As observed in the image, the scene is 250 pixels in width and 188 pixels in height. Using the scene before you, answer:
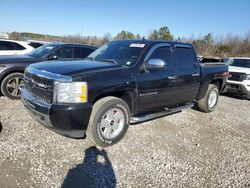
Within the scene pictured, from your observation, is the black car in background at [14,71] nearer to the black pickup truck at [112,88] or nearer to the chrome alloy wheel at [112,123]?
the black pickup truck at [112,88]

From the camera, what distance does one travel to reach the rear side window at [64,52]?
7170 millimetres

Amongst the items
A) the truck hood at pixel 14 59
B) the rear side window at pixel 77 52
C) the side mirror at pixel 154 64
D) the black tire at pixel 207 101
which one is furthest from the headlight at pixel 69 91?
the rear side window at pixel 77 52

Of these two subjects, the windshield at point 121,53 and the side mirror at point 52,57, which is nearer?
the windshield at point 121,53

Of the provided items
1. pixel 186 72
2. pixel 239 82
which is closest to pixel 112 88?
pixel 186 72

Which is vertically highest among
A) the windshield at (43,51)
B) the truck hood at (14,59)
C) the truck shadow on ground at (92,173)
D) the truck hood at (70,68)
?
the windshield at (43,51)

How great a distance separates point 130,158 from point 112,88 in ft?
3.92

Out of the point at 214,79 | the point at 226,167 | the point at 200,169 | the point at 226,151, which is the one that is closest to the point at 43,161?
the point at 200,169

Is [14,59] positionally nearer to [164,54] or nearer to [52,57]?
[52,57]

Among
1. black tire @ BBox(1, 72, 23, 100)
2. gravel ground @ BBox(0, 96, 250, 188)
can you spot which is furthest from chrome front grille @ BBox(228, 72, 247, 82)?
black tire @ BBox(1, 72, 23, 100)

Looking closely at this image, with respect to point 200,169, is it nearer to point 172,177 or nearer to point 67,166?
point 172,177

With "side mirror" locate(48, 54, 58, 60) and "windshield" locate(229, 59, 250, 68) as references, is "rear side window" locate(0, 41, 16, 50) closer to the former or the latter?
"side mirror" locate(48, 54, 58, 60)

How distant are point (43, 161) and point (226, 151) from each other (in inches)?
130

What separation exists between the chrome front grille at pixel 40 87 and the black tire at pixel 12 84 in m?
2.19

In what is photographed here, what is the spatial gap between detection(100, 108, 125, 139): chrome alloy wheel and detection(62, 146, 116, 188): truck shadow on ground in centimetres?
42
